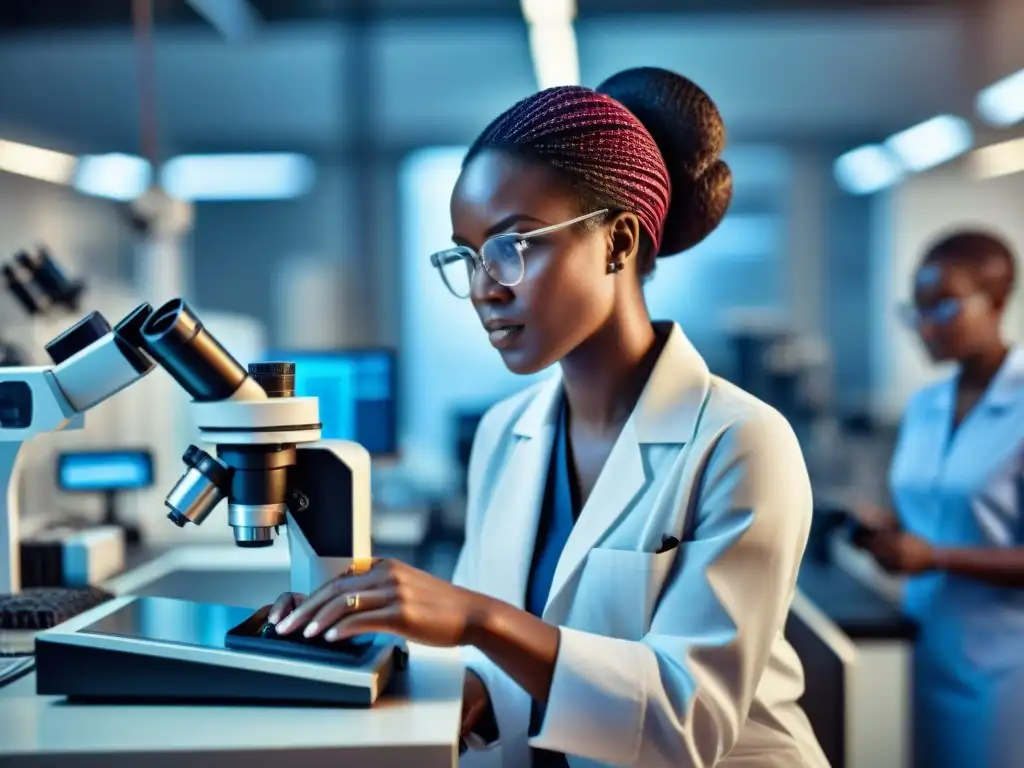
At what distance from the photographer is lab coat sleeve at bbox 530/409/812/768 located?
908 mm

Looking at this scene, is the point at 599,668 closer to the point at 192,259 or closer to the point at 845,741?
the point at 845,741

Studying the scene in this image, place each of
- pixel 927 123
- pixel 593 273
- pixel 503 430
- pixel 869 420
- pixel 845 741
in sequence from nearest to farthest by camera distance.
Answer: pixel 593 273 → pixel 503 430 → pixel 845 741 → pixel 869 420 → pixel 927 123

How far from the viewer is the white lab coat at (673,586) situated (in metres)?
0.91

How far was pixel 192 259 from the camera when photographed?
5.50 m

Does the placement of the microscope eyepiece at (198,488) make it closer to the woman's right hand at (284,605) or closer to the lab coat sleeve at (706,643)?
the woman's right hand at (284,605)

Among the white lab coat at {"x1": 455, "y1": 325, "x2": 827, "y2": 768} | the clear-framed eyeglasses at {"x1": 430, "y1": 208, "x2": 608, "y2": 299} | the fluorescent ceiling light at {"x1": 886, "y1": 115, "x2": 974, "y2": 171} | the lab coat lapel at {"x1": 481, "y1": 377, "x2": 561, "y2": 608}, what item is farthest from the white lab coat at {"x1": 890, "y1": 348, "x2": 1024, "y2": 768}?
the fluorescent ceiling light at {"x1": 886, "y1": 115, "x2": 974, "y2": 171}

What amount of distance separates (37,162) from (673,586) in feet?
6.90

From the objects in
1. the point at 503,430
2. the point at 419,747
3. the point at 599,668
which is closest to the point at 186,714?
the point at 419,747

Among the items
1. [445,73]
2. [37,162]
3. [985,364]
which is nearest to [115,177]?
[37,162]

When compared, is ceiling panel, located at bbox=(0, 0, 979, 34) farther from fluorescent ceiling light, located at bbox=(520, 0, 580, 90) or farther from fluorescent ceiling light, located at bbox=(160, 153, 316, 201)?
fluorescent ceiling light, located at bbox=(160, 153, 316, 201)

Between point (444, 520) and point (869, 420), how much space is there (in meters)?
2.57

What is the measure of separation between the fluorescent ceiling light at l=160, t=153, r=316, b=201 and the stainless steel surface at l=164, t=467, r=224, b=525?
4749mm

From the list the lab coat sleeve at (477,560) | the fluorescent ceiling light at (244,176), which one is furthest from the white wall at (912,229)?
the lab coat sleeve at (477,560)

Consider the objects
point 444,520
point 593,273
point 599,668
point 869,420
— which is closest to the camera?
point 599,668
